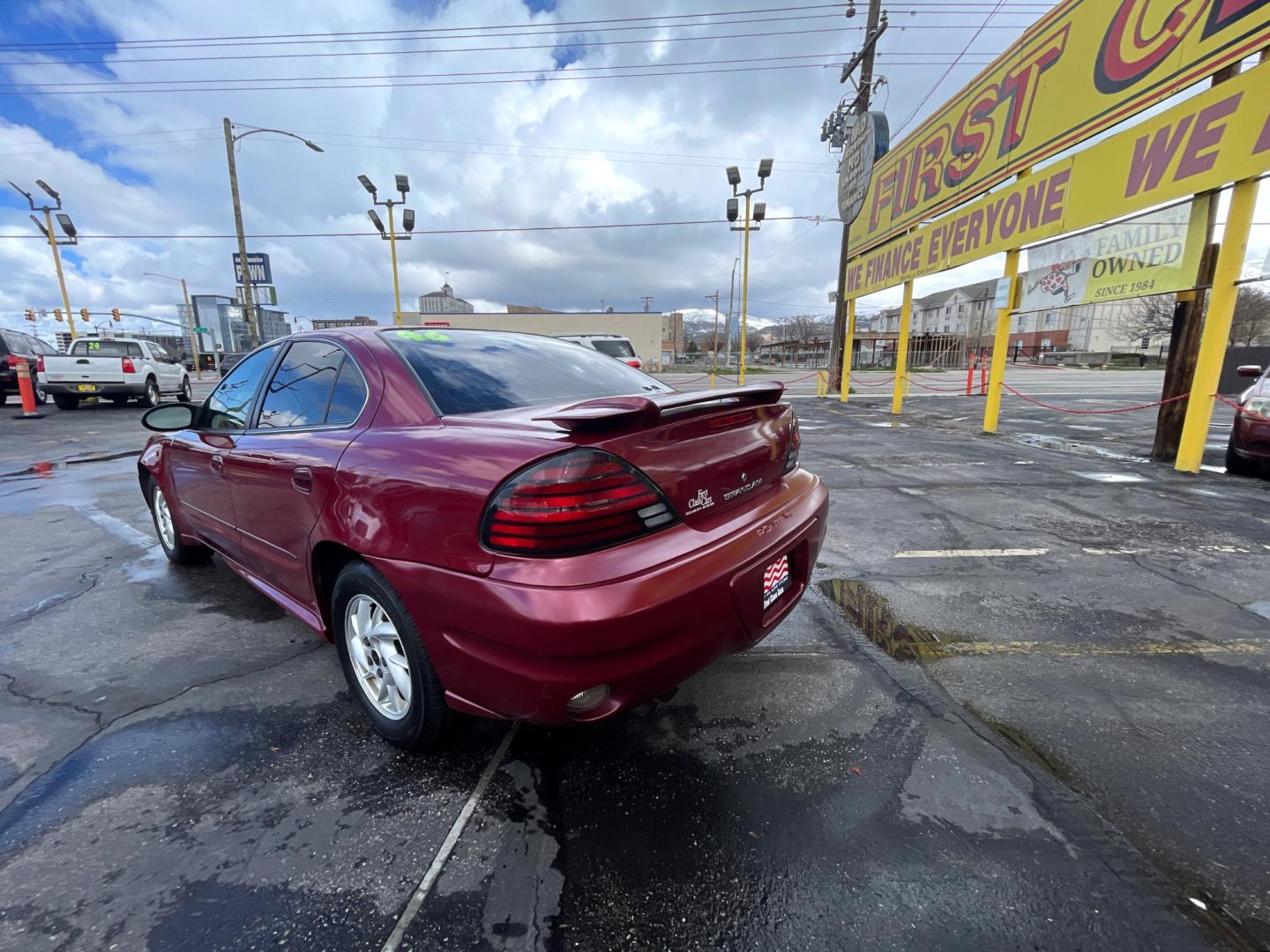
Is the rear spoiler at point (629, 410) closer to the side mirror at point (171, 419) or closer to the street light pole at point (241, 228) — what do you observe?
the side mirror at point (171, 419)

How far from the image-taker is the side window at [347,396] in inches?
89.4

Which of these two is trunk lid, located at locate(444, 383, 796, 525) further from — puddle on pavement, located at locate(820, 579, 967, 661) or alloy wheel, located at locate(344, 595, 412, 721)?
puddle on pavement, located at locate(820, 579, 967, 661)

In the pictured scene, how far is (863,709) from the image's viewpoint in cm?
235

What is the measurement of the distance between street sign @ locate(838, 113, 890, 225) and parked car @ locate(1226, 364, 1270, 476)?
11296 millimetres

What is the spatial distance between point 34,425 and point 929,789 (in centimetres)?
1621

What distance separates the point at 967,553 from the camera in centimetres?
418

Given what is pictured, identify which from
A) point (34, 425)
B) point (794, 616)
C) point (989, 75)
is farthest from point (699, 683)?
point (34, 425)

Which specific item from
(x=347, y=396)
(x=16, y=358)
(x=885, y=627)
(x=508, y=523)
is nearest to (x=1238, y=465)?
(x=885, y=627)

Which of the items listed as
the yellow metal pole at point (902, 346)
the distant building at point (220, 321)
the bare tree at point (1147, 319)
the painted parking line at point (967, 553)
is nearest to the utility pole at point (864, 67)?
the yellow metal pole at point (902, 346)

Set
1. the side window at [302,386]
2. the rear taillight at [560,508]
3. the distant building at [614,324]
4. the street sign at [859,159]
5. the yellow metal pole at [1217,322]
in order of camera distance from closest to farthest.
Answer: the rear taillight at [560,508] → the side window at [302,386] → the yellow metal pole at [1217,322] → the street sign at [859,159] → the distant building at [614,324]

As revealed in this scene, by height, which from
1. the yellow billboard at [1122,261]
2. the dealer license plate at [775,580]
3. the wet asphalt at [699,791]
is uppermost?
the yellow billboard at [1122,261]

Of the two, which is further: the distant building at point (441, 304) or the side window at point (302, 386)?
the distant building at point (441, 304)

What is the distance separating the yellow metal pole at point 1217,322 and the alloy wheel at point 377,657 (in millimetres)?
8226

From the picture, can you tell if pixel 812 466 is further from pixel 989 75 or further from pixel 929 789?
pixel 989 75
